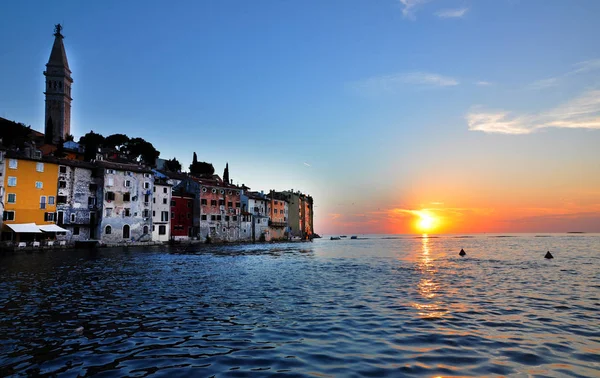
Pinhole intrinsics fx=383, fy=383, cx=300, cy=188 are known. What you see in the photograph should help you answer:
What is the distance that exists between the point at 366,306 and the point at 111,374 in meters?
9.72

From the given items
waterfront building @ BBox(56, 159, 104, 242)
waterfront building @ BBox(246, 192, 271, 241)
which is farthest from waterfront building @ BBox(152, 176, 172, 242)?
waterfront building @ BBox(246, 192, 271, 241)

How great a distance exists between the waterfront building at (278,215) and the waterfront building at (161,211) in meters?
38.6

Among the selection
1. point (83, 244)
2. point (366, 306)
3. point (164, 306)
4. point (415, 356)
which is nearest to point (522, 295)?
point (366, 306)

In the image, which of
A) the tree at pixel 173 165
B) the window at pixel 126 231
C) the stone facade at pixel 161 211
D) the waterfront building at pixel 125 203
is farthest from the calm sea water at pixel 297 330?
the tree at pixel 173 165

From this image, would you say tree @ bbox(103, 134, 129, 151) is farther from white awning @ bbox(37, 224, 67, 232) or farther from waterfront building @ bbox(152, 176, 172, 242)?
white awning @ bbox(37, 224, 67, 232)

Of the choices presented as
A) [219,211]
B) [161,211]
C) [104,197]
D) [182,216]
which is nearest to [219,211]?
[219,211]

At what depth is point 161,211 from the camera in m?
76.4

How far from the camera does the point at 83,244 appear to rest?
197 ft

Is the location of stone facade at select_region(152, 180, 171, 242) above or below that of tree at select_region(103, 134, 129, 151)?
below

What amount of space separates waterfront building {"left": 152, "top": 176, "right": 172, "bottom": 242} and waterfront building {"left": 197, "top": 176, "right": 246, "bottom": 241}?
8.84 metres

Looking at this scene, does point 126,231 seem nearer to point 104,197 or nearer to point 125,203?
point 125,203

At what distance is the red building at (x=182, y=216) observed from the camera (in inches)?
3187

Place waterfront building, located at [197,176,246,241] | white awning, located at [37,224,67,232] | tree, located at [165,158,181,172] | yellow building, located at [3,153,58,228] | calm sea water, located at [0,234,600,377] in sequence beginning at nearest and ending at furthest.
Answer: calm sea water, located at [0,234,600,377], yellow building, located at [3,153,58,228], white awning, located at [37,224,67,232], waterfront building, located at [197,176,246,241], tree, located at [165,158,181,172]

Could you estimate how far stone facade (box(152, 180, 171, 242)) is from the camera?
75.0 metres
